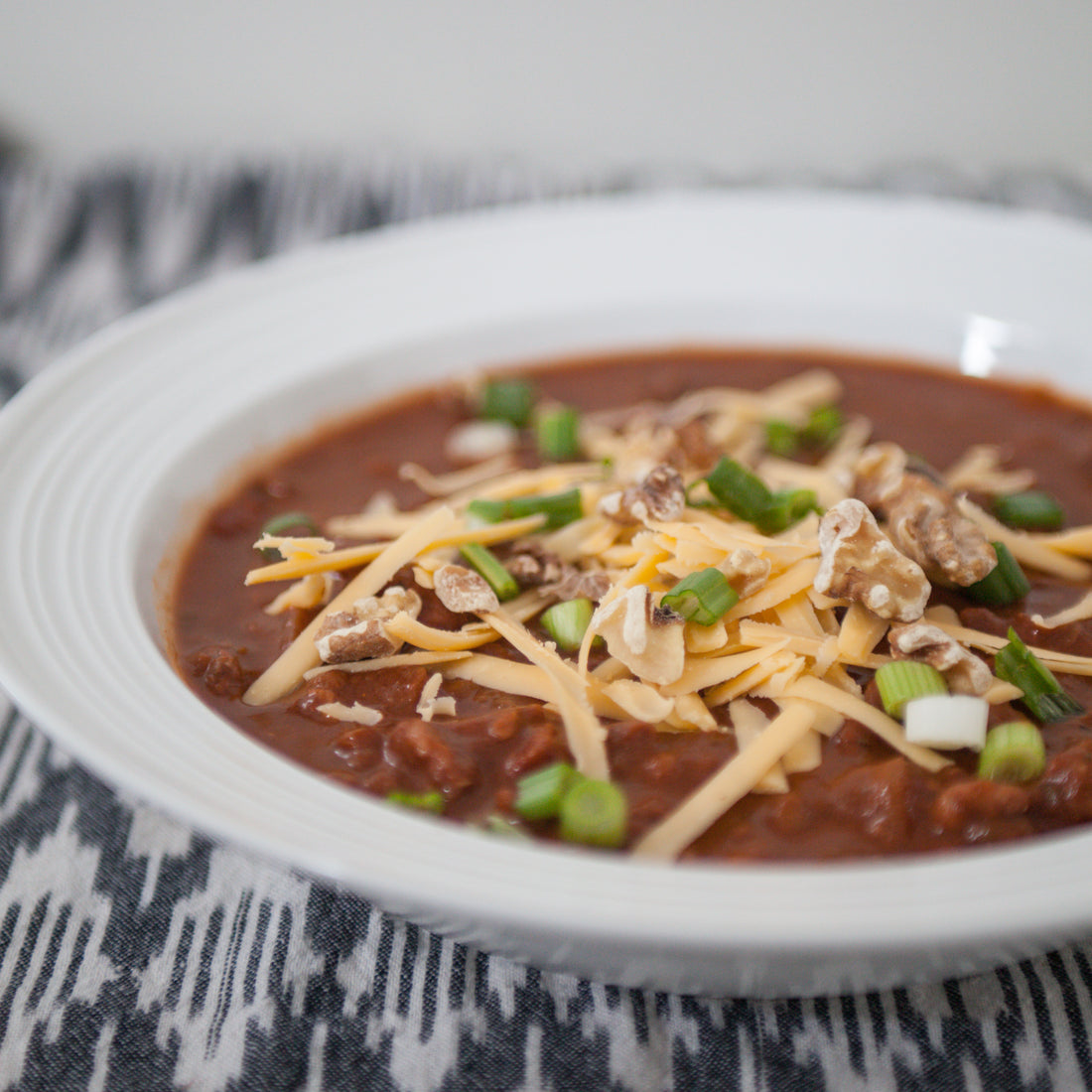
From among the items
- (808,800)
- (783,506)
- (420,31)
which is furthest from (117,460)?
(420,31)

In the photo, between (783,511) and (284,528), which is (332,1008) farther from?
(783,511)

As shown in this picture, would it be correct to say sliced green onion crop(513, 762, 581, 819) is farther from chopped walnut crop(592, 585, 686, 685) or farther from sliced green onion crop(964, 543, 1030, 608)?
sliced green onion crop(964, 543, 1030, 608)

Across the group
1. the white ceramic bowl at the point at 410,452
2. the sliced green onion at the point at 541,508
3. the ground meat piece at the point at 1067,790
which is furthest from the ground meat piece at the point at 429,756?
the ground meat piece at the point at 1067,790

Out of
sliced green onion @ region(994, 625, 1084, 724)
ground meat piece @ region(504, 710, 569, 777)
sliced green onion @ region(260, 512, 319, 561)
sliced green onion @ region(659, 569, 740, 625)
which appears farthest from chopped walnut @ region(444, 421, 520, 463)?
sliced green onion @ region(994, 625, 1084, 724)

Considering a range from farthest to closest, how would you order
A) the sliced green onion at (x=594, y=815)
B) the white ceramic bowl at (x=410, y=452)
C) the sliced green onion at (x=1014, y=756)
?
the sliced green onion at (x=1014, y=756) < the sliced green onion at (x=594, y=815) < the white ceramic bowl at (x=410, y=452)

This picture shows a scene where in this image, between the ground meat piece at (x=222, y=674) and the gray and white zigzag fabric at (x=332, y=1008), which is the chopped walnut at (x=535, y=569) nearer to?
the ground meat piece at (x=222, y=674)

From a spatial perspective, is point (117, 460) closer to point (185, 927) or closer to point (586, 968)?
point (185, 927)

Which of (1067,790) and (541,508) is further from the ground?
(1067,790)

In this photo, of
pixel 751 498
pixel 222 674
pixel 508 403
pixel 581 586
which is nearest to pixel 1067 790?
pixel 751 498
